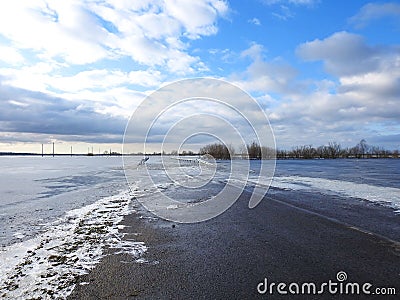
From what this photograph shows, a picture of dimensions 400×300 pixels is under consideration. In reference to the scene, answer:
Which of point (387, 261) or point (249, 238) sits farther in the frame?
point (249, 238)

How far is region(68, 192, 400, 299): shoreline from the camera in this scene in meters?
4.92

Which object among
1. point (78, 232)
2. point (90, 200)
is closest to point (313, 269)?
point (78, 232)

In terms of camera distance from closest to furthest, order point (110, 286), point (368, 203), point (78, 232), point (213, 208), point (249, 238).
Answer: point (110, 286)
point (249, 238)
point (78, 232)
point (213, 208)
point (368, 203)

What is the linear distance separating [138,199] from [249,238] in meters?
9.00

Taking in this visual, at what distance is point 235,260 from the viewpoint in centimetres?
618

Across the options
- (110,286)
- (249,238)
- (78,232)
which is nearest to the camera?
(110,286)

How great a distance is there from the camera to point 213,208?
41.6 feet

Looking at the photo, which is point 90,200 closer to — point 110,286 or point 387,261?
point 110,286

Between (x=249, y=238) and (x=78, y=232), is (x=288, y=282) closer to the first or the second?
(x=249, y=238)

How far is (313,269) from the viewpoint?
5.59 metres

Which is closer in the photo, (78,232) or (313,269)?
(313,269)

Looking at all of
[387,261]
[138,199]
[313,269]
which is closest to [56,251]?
[313,269]

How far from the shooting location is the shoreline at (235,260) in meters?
4.92

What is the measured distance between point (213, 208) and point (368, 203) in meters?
7.00
